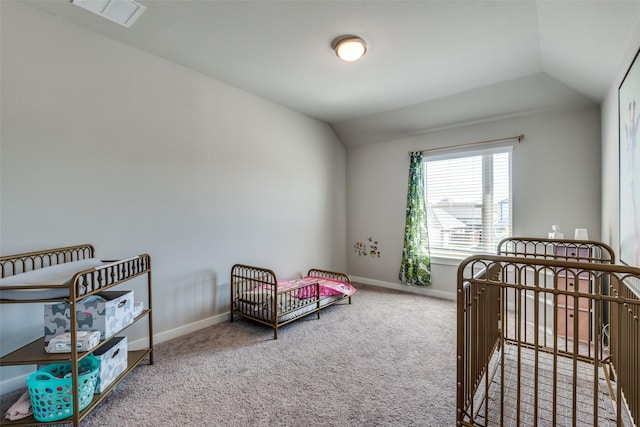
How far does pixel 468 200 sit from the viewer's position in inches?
141

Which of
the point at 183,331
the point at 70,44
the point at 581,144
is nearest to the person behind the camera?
the point at 70,44

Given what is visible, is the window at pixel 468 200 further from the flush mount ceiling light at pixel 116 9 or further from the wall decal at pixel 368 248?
the flush mount ceiling light at pixel 116 9

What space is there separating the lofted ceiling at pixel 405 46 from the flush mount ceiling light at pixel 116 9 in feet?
0.20

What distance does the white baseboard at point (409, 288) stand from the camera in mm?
3702

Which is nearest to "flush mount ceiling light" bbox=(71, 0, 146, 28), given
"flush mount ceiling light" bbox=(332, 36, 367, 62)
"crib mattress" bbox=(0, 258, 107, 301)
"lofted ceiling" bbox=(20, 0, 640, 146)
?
"lofted ceiling" bbox=(20, 0, 640, 146)

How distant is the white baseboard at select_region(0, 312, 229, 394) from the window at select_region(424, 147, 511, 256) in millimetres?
2893

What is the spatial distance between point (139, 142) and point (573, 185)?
4.13 meters

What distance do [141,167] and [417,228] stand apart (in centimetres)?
324

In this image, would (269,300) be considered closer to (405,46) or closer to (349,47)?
(349,47)

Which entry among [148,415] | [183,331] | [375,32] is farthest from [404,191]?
[148,415]

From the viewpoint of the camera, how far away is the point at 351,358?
2223 mm

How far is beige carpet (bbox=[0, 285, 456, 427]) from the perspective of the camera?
62.8 inches

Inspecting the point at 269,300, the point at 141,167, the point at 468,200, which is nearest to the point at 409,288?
the point at 468,200

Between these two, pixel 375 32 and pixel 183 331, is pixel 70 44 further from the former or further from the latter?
pixel 183 331
